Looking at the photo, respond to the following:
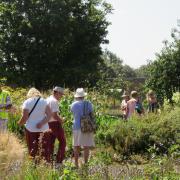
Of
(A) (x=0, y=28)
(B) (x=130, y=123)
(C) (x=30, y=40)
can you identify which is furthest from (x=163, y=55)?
(A) (x=0, y=28)

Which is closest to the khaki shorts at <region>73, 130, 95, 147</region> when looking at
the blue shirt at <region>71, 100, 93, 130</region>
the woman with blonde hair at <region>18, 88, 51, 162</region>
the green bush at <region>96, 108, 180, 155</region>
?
the blue shirt at <region>71, 100, 93, 130</region>

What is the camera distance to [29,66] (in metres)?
38.1

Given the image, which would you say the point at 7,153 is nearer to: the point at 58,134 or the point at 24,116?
Answer: the point at 24,116

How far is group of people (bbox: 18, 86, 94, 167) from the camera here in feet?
30.5

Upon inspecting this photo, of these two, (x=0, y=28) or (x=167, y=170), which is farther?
(x=0, y=28)

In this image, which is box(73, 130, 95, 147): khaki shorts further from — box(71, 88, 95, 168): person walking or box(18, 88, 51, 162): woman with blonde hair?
box(18, 88, 51, 162): woman with blonde hair

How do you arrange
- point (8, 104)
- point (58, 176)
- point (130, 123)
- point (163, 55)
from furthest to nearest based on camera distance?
point (163, 55) < point (130, 123) < point (8, 104) < point (58, 176)

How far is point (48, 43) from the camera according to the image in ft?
127

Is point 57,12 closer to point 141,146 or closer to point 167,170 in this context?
point 141,146

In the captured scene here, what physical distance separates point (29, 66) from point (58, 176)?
31950 millimetres

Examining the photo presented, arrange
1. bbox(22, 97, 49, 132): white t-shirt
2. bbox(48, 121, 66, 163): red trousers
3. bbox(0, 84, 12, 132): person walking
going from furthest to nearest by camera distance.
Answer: bbox(0, 84, 12, 132): person walking → bbox(48, 121, 66, 163): red trousers → bbox(22, 97, 49, 132): white t-shirt

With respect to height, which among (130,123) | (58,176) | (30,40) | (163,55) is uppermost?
(30,40)

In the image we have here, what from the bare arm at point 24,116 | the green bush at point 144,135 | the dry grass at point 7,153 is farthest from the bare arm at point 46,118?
the dry grass at point 7,153

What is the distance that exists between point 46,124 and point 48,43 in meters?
29.7
